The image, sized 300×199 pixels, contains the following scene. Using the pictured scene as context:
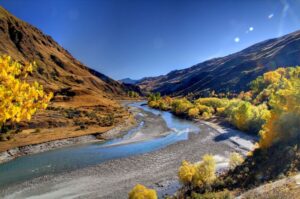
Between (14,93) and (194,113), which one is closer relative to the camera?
(14,93)

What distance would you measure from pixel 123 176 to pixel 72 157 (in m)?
19.7

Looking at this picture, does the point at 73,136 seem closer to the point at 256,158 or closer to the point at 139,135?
the point at 139,135

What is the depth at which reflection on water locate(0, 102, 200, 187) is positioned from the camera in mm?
55344

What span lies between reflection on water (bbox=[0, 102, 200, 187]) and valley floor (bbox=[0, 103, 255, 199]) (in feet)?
11.8

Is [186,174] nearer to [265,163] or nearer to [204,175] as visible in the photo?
[204,175]

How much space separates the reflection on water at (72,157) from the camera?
55.3 metres

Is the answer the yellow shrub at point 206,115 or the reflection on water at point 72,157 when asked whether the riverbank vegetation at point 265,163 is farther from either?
the yellow shrub at point 206,115

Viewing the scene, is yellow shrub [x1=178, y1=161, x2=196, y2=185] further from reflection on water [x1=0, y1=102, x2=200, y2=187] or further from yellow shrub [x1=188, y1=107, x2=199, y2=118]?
yellow shrub [x1=188, y1=107, x2=199, y2=118]

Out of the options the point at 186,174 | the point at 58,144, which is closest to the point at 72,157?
the point at 58,144

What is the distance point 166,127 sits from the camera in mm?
106625

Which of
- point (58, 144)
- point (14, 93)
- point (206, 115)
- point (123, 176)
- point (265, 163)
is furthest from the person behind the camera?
point (206, 115)

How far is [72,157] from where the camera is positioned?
6681 cm

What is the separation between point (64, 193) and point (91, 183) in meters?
5.39

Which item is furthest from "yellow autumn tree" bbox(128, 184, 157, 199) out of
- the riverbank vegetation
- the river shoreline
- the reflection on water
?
the river shoreline
